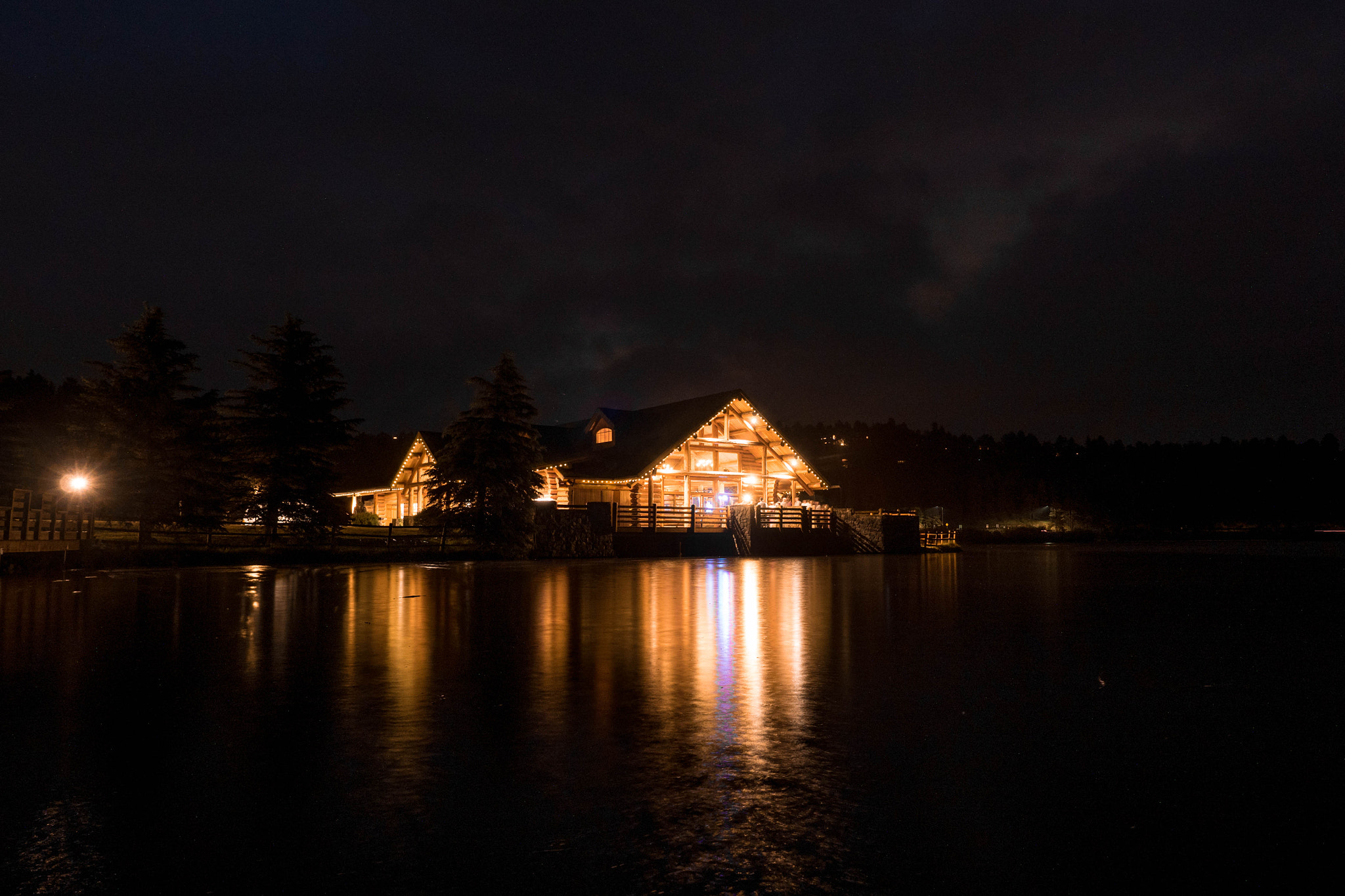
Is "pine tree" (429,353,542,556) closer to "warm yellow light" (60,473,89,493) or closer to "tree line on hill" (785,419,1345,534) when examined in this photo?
A: "warm yellow light" (60,473,89,493)

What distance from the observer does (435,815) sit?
14.5 feet

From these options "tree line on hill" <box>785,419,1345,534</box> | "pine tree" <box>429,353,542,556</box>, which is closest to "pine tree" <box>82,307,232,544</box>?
"pine tree" <box>429,353,542,556</box>

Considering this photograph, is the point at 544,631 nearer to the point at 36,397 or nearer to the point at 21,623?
the point at 21,623

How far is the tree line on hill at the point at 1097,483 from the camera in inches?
4574

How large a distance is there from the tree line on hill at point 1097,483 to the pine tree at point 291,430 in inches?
3005

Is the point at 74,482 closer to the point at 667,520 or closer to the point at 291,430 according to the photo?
the point at 291,430

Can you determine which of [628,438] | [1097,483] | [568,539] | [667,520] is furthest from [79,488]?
[1097,483]

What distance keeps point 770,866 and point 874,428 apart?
5689 inches

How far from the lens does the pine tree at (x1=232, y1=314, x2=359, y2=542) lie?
36.0 meters

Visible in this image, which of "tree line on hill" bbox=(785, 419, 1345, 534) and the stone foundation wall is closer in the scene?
the stone foundation wall

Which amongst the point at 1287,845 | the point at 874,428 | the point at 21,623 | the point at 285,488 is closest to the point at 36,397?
the point at 285,488

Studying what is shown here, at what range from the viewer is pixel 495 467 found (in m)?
37.8

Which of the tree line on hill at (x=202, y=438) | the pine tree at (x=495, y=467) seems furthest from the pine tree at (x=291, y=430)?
the pine tree at (x=495, y=467)

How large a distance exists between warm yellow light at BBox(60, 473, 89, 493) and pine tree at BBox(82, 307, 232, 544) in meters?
1.42
